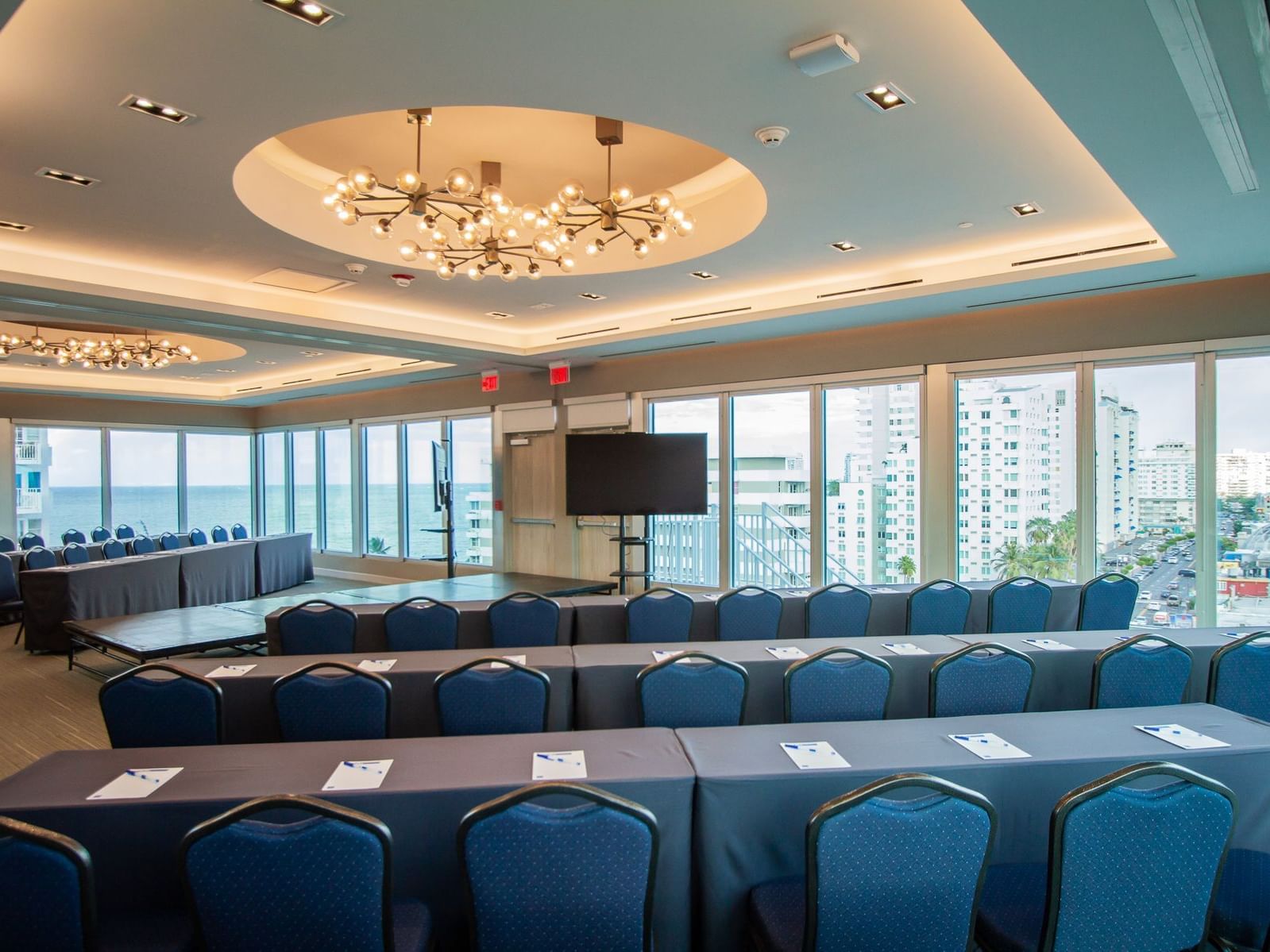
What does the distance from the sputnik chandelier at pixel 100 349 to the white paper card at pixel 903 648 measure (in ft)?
32.3

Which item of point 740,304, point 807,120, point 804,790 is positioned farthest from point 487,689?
point 740,304

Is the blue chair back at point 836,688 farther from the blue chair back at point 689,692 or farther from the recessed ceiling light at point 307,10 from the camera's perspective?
the recessed ceiling light at point 307,10

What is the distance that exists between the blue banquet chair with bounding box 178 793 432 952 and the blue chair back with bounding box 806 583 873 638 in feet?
13.0

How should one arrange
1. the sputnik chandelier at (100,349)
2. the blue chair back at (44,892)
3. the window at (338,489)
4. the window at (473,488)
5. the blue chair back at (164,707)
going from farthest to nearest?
the window at (338,489) → the window at (473,488) → the sputnik chandelier at (100,349) → the blue chair back at (164,707) → the blue chair back at (44,892)

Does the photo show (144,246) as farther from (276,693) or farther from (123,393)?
(123,393)

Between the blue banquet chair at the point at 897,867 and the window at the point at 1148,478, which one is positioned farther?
the window at the point at 1148,478

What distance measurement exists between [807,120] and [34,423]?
1483 centimetres

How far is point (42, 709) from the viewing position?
5875mm

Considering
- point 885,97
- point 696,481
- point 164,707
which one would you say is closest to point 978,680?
point 885,97

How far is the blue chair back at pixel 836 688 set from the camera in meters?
3.31

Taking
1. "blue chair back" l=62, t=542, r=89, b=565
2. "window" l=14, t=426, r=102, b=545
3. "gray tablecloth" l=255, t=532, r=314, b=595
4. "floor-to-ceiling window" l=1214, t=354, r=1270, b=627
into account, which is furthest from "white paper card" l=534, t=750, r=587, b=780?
"window" l=14, t=426, r=102, b=545

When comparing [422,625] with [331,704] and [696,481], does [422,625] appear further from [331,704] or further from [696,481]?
[696,481]

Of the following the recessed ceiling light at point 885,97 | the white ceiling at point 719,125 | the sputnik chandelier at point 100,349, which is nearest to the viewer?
the white ceiling at point 719,125

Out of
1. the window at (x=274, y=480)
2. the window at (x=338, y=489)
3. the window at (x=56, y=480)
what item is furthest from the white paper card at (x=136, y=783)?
the window at (x=274, y=480)
